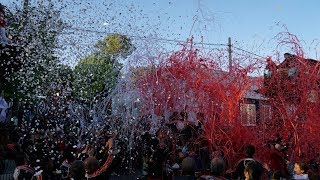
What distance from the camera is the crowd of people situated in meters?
6.05

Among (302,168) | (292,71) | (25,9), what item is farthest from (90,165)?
(25,9)

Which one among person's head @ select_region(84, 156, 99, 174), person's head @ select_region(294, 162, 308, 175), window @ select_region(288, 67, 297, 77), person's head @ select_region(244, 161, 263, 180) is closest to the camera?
person's head @ select_region(244, 161, 263, 180)

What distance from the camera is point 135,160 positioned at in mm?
13703

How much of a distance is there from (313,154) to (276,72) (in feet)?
10.8

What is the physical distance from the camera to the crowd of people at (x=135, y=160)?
19.8 feet

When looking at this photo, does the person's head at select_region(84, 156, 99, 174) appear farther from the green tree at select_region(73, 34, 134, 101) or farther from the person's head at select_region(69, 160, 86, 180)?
the green tree at select_region(73, 34, 134, 101)

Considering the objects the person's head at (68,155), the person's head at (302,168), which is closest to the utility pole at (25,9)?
the person's head at (68,155)

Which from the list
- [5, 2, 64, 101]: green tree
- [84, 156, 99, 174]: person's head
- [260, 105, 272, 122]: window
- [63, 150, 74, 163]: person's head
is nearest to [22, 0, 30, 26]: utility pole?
[5, 2, 64, 101]: green tree

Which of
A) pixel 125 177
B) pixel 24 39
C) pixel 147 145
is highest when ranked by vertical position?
pixel 24 39

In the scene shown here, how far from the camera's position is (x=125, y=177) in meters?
12.0

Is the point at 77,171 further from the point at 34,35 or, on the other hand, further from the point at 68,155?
the point at 34,35

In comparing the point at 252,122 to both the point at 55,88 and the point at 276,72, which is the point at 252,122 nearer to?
the point at 276,72

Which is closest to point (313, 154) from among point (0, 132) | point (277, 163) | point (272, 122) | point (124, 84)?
point (272, 122)

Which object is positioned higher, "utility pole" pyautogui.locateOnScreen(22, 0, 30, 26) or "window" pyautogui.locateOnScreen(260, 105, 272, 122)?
"utility pole" pyautogui.locateOnScreen(22, 0, 30, 26)
